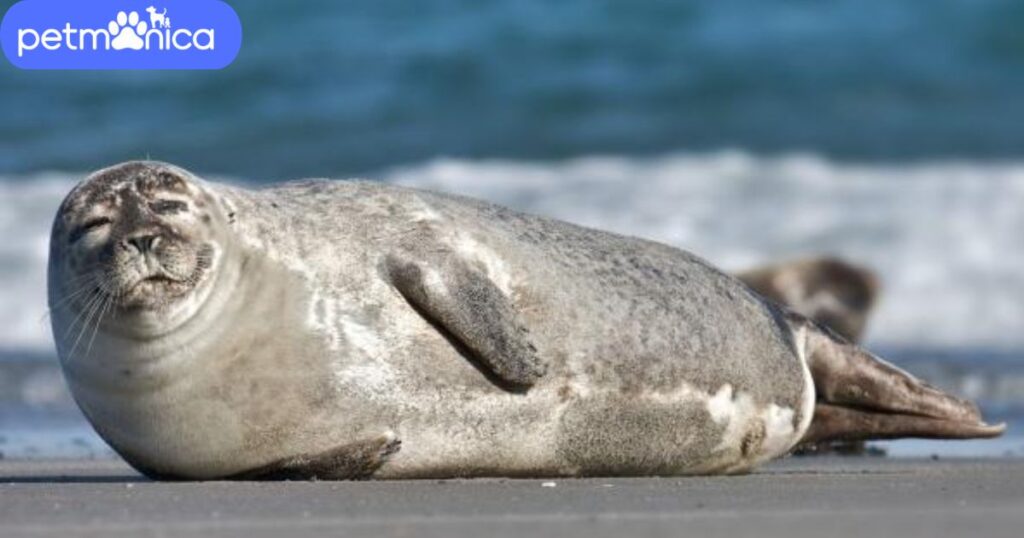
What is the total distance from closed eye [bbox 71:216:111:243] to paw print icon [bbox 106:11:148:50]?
9368 millimetres

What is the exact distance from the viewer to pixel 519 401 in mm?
6426

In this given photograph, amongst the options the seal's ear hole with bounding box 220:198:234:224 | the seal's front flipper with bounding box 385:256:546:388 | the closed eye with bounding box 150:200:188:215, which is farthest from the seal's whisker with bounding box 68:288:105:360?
the seal's front flipper with bounding box 385:256:546:388

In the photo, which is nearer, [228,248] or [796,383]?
[228,248]

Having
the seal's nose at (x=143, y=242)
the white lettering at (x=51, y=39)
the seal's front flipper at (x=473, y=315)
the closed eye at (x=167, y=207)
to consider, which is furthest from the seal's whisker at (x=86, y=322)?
the white lettering at (x=51, y=39)

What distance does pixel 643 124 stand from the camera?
19.8 m

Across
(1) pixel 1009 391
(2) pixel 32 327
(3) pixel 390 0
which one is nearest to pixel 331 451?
(1) pixel 1009 391

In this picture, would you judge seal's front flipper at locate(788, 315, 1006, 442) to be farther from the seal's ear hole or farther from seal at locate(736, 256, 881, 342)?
seal at locate(736, 256, 881, 342)

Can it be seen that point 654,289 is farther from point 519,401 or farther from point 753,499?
point 753,499

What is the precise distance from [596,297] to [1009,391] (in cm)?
474

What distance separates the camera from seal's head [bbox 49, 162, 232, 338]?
5945 millimetres

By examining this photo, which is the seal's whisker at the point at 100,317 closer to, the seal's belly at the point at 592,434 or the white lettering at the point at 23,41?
the seal's belly at the point at 592,434

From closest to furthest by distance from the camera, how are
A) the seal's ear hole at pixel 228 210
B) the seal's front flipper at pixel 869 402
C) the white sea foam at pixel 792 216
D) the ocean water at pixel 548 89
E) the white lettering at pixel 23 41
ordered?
the seal's ear hole at pixel 228 210 < the seal's front flipper at pixel 869 402 < the white sea foam at pixel 792 216 < the white lettering at pixel 23 41 < the ocean water at pixel 548 89

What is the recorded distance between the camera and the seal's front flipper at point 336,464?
6.22 metres

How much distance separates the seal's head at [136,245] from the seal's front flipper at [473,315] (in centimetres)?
54
